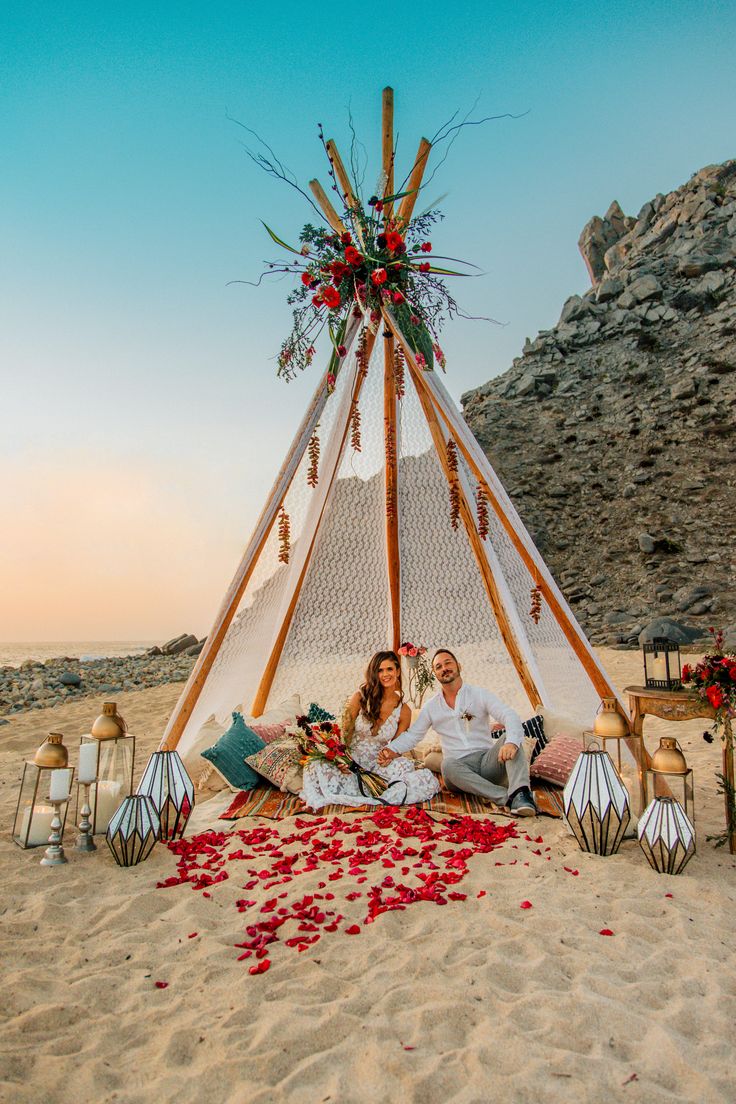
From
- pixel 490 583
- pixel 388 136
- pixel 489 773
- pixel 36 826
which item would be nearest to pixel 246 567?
pixel 36 826

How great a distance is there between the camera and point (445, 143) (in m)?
4.37

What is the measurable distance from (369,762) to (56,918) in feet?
6.72

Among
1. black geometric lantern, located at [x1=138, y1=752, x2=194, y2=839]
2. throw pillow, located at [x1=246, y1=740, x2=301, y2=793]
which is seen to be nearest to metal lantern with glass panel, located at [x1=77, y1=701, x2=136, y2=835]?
black geometric lantern, located at [x1=138, y1=752, x2=194, y2=839]

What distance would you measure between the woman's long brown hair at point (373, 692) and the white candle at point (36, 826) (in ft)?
6.19

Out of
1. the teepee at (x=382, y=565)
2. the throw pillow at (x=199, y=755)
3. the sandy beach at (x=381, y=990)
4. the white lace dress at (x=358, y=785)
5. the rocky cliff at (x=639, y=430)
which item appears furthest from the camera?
the rocky cliff at (x=639, y=430)

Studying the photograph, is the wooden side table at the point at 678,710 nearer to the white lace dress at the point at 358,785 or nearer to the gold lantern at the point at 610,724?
the gold lantern at the point at 610,724

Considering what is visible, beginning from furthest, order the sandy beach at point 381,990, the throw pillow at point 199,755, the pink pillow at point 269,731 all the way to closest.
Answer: the pink pillow at point 269,731 → the throw pillow at point 199,755 → the sandy beach at point 381,990

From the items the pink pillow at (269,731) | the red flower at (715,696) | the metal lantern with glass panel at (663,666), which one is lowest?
the pink pillow at (269,731)

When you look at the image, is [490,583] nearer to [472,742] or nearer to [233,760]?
[472,742]

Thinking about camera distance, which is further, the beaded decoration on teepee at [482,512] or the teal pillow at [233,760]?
the beaded decoration on teepee at [482,512]

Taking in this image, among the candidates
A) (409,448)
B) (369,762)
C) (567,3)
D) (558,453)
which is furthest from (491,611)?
(558,453)

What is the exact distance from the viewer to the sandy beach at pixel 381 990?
1.46 metres

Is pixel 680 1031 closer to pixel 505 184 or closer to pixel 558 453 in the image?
pixel 505 184

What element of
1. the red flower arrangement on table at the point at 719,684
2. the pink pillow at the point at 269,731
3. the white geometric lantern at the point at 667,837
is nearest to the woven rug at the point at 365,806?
the pink pillow at the point at 269,731
